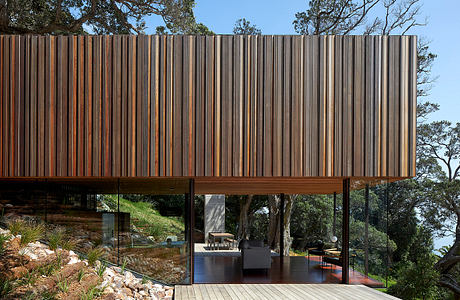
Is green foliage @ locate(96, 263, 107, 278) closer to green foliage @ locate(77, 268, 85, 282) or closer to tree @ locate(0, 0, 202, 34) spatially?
green foliage @ locate(77, 268, 85, 282)

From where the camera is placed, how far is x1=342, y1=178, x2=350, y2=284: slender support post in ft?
28.7

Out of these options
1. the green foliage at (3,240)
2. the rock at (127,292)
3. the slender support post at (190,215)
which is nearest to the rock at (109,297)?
the rock at (127,292)

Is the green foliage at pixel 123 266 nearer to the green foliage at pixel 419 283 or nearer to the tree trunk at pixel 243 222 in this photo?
the green foliage at pixel 419 283

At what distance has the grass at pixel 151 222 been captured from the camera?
8531 mm

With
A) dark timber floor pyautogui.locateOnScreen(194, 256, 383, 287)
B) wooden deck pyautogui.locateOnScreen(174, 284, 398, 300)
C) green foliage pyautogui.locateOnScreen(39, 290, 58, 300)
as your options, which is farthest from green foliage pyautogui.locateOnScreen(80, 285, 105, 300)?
dark timber floor pyautogui.locateOnScreen(194, 256, 383, 287)

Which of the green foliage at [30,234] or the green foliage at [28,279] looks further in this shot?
the green foliage at [30,234]

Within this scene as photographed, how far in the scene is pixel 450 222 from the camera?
18.5m

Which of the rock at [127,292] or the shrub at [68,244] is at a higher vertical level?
the shrub at [68,244]

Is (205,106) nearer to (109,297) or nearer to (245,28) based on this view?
(109,297)

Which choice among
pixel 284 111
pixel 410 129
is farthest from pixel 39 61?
pixel 410 129

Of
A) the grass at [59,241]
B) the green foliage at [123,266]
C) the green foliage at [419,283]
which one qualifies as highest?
the grass at [59,241]

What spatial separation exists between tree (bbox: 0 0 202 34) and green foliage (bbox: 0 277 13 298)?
11182 mm

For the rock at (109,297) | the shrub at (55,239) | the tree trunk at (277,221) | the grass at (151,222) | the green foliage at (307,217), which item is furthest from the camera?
the green foliage at (307,217)

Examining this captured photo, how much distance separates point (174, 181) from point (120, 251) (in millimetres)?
1889
